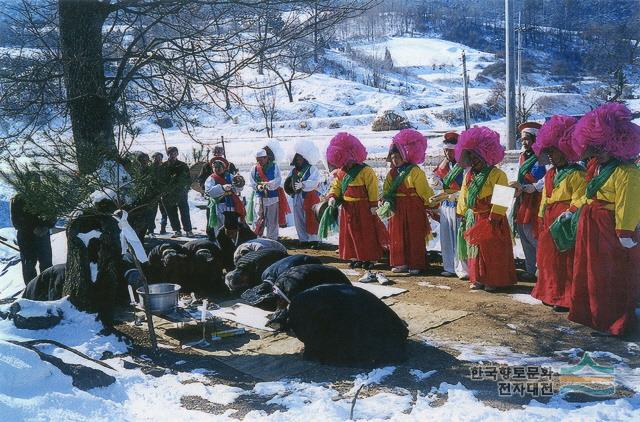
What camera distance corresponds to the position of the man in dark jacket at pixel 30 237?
7.27 meters

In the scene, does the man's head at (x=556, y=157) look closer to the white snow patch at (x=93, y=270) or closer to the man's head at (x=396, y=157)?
the man's head at (x=396, y=157)

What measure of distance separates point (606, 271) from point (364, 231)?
3.56m

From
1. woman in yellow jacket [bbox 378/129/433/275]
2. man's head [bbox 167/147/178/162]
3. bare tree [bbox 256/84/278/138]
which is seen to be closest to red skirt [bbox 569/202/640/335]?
woman in yellow jacket [bbox 378/129/433/275]

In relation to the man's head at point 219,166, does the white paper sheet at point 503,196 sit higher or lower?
lower

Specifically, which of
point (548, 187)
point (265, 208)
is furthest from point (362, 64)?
point (548, 187)

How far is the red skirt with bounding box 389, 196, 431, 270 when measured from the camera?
25.5 ft

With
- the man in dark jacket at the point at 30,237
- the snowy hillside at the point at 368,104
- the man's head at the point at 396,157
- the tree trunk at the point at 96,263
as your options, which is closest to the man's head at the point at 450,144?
the man's head at the point at 396,157

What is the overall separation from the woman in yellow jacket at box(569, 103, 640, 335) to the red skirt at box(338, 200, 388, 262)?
10.6 ft

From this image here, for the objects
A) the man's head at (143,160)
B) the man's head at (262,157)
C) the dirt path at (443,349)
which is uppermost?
the man's head at (143,160)

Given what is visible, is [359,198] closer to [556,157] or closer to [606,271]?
[556,157]

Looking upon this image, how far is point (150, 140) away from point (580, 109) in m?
21.0

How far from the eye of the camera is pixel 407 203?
25.5ft

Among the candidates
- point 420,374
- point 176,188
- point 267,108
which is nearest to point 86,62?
point 176,188

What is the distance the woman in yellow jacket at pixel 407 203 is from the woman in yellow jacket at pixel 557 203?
72.8 inches
